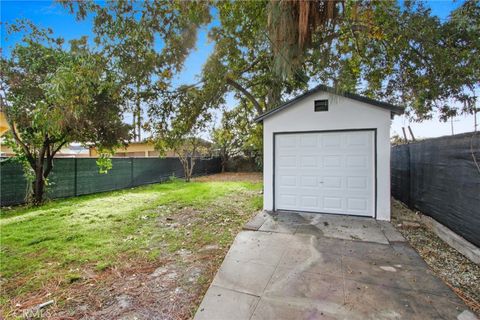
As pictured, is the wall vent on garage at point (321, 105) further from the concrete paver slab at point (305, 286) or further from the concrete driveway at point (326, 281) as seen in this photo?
the concrete paver slab at point (305, 286)

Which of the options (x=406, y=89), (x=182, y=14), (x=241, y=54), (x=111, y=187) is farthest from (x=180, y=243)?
(x=111, y=187)

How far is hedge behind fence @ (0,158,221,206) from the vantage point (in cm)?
687

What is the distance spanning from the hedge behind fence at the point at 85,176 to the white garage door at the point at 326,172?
7.62 metres

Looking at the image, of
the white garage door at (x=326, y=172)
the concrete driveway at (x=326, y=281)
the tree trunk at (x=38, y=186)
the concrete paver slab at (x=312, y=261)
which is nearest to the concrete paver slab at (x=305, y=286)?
the concrete driveway at (x=326, y=281)

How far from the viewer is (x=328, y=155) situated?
545cm

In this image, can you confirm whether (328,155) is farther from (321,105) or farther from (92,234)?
(92,234)

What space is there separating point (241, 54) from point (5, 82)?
6.56 metres

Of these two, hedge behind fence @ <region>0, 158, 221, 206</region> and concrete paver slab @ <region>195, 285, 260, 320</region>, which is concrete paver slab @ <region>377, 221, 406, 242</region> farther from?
hedge behind fence @ <region>0, 158, 221, 206</region>

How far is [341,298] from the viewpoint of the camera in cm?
241

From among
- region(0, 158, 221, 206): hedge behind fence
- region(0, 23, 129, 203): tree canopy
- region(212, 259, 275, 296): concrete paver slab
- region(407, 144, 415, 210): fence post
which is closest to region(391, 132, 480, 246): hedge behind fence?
region(407, 144, 415, 210): fence post

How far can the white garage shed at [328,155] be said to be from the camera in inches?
197

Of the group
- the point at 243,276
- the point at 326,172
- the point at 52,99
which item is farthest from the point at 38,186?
the point at 326,172

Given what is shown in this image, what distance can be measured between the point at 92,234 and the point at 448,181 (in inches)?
260

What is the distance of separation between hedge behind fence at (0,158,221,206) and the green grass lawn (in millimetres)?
694
